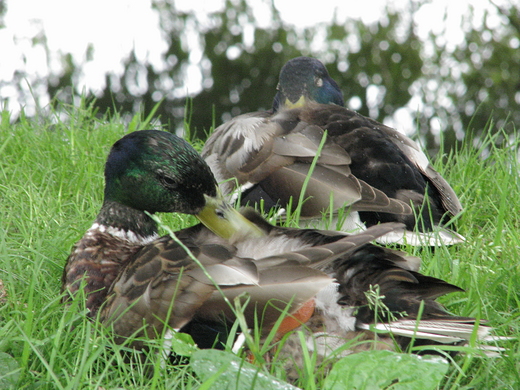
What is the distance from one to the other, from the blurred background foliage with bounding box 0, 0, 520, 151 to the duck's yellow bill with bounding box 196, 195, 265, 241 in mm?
5480

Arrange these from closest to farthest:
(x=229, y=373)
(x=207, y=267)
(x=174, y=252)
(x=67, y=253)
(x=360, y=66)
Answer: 1. (x=229, y=373)
2. (x=207, y=267)
3. (x=174, y=252)
4. (x=67, y=253)
5. (x=360, y=66)

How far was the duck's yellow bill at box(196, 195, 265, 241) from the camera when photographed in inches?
104

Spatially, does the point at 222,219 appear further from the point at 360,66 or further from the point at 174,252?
the point at 360,66

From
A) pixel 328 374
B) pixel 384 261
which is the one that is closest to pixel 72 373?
pixel 328 374

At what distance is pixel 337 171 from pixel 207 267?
1.31 m


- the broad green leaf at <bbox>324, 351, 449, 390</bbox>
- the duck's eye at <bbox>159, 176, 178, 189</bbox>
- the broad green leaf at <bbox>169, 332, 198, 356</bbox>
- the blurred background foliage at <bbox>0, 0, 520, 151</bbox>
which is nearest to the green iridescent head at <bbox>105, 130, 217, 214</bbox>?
the duck's eye at <bbox>159, 176, 178, 189</bbox>

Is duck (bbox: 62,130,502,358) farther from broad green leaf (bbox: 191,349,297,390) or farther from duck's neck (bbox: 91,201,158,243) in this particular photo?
broad green leaf (bbox: 191,349,297,390)

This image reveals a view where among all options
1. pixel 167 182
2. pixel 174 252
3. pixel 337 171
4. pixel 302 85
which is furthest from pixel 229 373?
pixel 302 85

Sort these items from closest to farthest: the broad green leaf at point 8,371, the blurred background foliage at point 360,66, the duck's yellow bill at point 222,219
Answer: the broad green leaf at point 8,371, the duck's yellow bill at point 222,219, the blurred background foliage at point 360,66

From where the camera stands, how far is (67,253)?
2.91 m

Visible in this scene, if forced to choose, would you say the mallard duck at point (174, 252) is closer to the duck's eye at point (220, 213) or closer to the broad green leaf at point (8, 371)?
the duck's eye at point (220, 213)

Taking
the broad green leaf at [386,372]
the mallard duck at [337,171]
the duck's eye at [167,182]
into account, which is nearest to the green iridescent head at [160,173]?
the duck's eye at [167,182]

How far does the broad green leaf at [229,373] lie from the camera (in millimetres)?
1836

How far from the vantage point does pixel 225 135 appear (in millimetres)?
3902
